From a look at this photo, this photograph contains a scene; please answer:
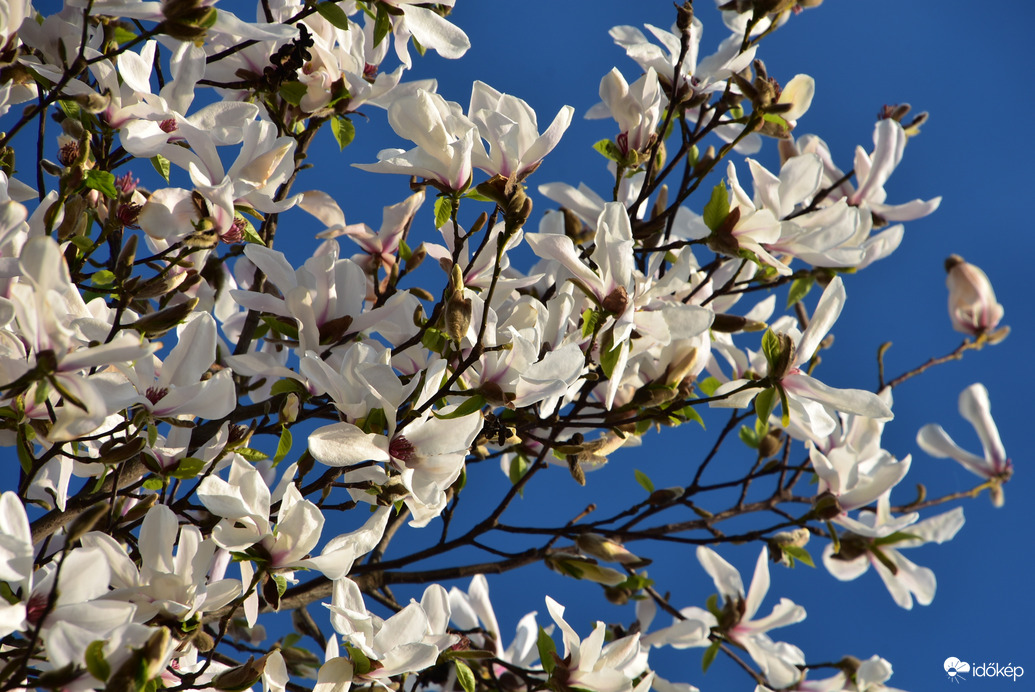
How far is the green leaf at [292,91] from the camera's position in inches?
28.2

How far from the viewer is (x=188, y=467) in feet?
2.12

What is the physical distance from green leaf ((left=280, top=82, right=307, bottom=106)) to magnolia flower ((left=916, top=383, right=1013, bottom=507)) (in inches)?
35.3

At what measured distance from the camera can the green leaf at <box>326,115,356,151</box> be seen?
0.78 metres

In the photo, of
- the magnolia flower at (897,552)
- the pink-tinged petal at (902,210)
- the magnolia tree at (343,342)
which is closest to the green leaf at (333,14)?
the magnolia tree at (343,342)

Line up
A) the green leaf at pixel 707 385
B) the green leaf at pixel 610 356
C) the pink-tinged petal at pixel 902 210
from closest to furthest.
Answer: the green leaf at pixel 610 356
the green leaf at pixel 707 385
the pink-tinged petal at pixel 902 210

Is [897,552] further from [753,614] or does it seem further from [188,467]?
[188,467]

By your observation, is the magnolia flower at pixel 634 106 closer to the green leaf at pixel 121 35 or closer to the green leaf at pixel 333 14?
the green leaf at pixel 333 14

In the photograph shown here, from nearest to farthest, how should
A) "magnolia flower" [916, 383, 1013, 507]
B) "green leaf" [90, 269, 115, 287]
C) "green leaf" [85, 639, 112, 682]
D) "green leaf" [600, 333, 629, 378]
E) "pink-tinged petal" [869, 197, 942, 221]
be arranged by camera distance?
1. "green leaf" [85, 639, 112, 682]
2. "green leaf" [600, 333, 629, 378]
3. "green leaf" [90, 269, 115, 287]
4. "pink-tinged petal" [869, 197, 942, 221]
5. "magnolia flower" [916, 383, 1013, 507]

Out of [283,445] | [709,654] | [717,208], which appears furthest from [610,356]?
[709,654]

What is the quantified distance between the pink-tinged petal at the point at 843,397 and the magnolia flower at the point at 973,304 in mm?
462

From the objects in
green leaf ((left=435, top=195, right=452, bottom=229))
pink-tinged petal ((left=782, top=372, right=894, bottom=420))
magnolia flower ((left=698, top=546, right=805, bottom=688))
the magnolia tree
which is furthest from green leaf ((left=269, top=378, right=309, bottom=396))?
magnolia flower ((left=698, top=546, right=805, bottom=688))

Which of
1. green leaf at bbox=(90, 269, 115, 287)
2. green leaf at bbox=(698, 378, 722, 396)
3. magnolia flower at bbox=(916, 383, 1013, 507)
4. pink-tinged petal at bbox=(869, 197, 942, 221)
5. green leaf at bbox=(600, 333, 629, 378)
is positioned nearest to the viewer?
green leaf at bbox=(600, 333, 629, 378)

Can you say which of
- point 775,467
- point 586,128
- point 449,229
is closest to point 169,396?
point 449,229

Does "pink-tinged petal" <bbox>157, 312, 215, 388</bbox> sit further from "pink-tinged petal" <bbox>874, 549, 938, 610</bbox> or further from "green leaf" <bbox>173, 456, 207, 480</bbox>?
"pink-tinged petal" <bbox>874, 549, 938, 610</bbox>
